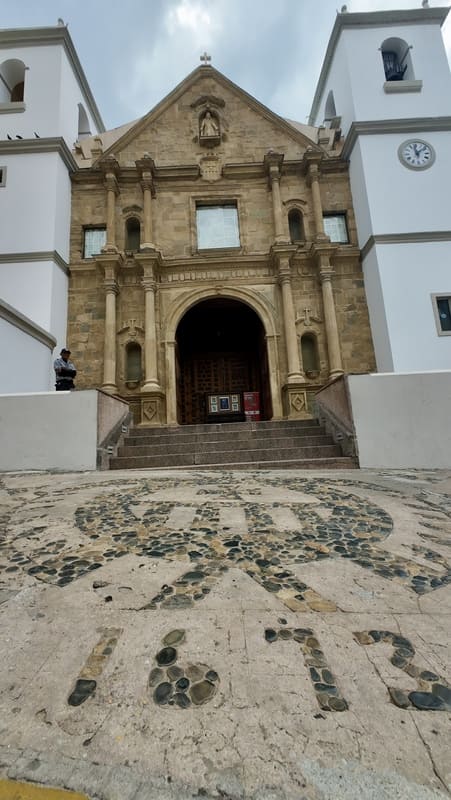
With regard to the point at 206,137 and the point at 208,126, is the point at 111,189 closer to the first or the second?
the point at 206,137

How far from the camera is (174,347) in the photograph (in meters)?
10.7

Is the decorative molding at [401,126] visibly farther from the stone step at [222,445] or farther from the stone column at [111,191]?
the stone step at [222,445]

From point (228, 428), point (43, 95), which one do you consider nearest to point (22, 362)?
point (228, 428)

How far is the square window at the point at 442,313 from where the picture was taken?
9.87m

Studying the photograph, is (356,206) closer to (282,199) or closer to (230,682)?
(282,199)

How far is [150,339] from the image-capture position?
1037 cm

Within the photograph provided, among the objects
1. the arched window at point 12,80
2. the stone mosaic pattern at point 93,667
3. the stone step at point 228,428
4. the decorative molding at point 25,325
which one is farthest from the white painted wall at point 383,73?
the stone mosaic pattern at point 93,667

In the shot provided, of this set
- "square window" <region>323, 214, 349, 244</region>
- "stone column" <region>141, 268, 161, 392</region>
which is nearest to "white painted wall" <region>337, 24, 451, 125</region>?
"square window" <region>323, 214, 349, 244</region>

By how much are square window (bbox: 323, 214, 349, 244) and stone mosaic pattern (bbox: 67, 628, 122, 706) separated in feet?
39.9

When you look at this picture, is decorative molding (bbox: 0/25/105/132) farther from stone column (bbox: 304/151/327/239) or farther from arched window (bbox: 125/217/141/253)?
stone column (bbox: 304/151/327/239)

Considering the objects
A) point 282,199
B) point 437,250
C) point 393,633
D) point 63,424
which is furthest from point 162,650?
point 282,199

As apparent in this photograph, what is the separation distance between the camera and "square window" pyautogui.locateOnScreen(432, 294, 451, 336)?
9.87 meters

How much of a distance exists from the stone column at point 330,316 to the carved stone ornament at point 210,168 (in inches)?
166

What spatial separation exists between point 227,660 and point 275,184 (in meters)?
12.6
